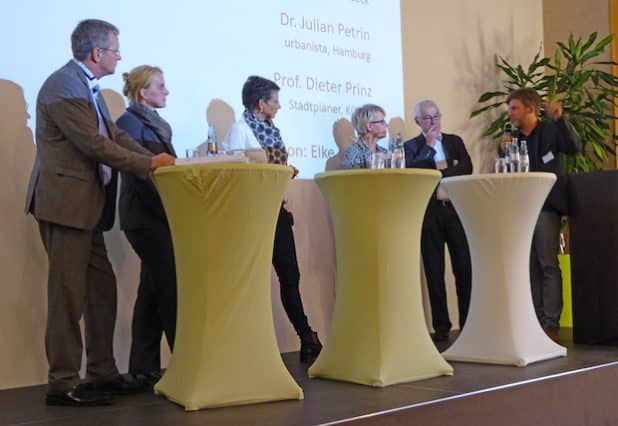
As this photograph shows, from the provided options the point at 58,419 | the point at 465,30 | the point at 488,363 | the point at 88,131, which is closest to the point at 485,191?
the point at 488,363

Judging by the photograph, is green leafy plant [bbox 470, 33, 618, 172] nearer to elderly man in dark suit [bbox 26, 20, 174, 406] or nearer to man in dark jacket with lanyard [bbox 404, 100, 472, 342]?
man in dark jacket with lanyard [bbox 404, 100, 472, 342]

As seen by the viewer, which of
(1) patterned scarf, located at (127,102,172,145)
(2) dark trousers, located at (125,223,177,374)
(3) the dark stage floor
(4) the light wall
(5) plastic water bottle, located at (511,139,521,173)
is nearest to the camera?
(3) the dark stage floor

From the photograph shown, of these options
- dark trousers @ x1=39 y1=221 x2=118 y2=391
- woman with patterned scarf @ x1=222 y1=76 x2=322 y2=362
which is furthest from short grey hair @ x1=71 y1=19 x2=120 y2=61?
woman with patterned scarf @ x1=222 y1=76 x2=322 y2=362

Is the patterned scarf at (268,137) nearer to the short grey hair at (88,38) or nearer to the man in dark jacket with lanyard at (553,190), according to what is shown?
the short grey hair at (88,38)

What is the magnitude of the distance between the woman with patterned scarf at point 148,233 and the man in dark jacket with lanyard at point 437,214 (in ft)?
6.09

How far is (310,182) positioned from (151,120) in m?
1.59

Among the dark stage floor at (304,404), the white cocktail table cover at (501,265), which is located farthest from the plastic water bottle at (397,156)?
the dark stage floor at (304,404)

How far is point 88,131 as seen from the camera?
296 centimetres

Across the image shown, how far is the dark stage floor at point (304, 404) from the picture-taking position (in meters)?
2.65

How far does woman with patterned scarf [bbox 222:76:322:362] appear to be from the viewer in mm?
4070

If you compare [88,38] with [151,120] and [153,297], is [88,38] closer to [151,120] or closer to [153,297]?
[151,120]

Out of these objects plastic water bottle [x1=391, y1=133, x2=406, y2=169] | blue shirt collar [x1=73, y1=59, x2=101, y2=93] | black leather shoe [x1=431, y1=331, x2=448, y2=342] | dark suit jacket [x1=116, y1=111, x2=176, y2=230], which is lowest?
black leather shoe [x1=431, y1=331, x2=448, y2=342]

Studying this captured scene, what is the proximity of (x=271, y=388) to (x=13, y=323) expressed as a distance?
143cm

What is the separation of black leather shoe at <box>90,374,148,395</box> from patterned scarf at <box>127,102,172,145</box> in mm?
1033
